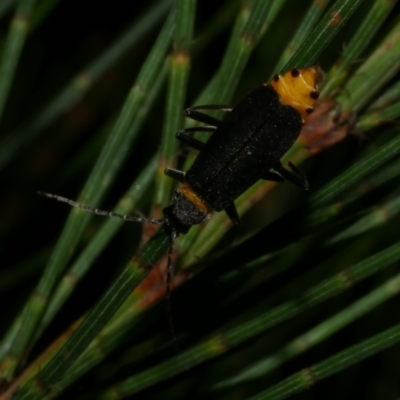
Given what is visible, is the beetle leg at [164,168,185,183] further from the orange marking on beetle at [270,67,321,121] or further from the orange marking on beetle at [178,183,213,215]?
the orange marking on beetle at [270,67,321,121]

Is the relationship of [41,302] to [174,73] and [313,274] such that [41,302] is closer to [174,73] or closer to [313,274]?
[174,73]

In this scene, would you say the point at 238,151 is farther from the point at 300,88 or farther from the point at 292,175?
the point at 300,88

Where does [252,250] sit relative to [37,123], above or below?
below

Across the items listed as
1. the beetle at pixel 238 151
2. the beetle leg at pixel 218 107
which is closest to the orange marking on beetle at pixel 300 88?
the beetle at pixel 238 151

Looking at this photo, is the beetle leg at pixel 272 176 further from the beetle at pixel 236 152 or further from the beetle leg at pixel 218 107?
the beetle leg at pixel 218 107

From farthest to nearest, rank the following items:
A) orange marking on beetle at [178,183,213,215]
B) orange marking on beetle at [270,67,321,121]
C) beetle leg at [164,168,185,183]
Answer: orange marking on beetle at [178,183,213,215] < beetle leg at [164,168,185,183] < orange marking on beetle at [270,67,321,121]

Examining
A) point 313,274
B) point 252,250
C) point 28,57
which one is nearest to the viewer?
point 252,250

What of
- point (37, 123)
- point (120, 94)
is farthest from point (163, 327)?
point (120, 94)

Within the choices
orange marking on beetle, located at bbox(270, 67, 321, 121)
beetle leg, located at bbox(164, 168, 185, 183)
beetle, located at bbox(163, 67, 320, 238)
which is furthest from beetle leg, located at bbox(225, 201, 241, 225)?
orange marking on beetle, located at bbox(270, 67, 321, 121)
